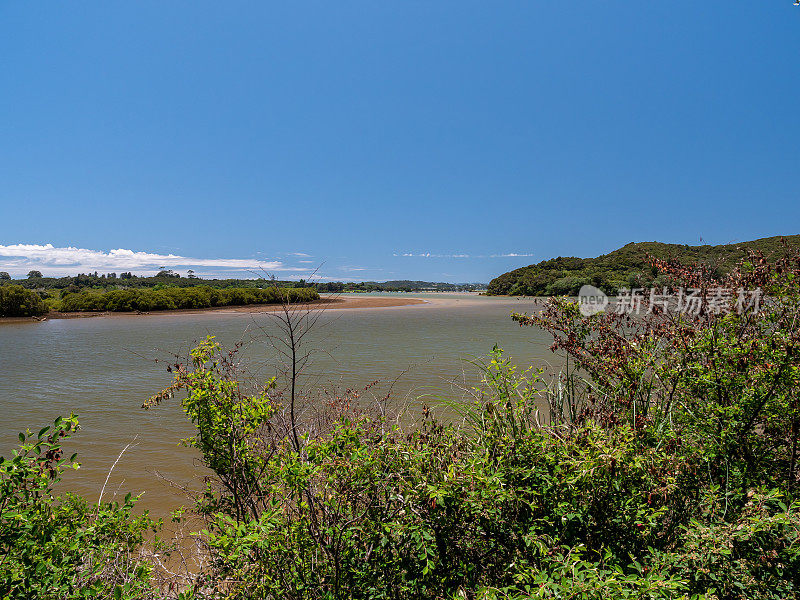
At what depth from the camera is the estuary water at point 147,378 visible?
20.4ft

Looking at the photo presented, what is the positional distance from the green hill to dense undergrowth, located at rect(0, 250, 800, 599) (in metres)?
1.08

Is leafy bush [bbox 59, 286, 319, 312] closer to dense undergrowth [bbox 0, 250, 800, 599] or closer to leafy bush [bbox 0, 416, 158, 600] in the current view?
leafy bush [bbox 0, 416, 158, 600]

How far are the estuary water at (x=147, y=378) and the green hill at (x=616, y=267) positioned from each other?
2.42 meters

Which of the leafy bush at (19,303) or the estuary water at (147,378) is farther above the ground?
the leafy bush at (19,303)

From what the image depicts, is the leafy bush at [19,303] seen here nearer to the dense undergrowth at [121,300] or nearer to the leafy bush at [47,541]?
the dense undergrowth at [121,300]

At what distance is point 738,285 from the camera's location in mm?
3043

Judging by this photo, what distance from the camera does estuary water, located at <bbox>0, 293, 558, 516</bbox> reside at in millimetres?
6211

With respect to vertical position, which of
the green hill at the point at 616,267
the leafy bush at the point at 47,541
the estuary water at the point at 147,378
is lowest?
the estuary water at the point at 147,378

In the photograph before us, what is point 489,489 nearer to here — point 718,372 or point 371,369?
point 718,372

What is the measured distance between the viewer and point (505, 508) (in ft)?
7.12

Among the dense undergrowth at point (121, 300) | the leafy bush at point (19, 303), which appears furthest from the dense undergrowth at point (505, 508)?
the leafy bush at point (19, 303)

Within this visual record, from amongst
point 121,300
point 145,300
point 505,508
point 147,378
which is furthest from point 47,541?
point 121,300

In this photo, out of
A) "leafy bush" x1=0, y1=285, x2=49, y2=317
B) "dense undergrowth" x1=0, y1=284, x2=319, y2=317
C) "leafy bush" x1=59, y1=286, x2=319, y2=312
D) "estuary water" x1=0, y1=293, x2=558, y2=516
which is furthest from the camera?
"leafy bush" x1=59, y1=286, x2=319, y2=312

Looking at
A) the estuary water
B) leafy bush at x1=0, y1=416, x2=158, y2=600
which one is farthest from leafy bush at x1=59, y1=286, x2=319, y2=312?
leafy bush at x1=0, y1=416, x2=158, y2=600
